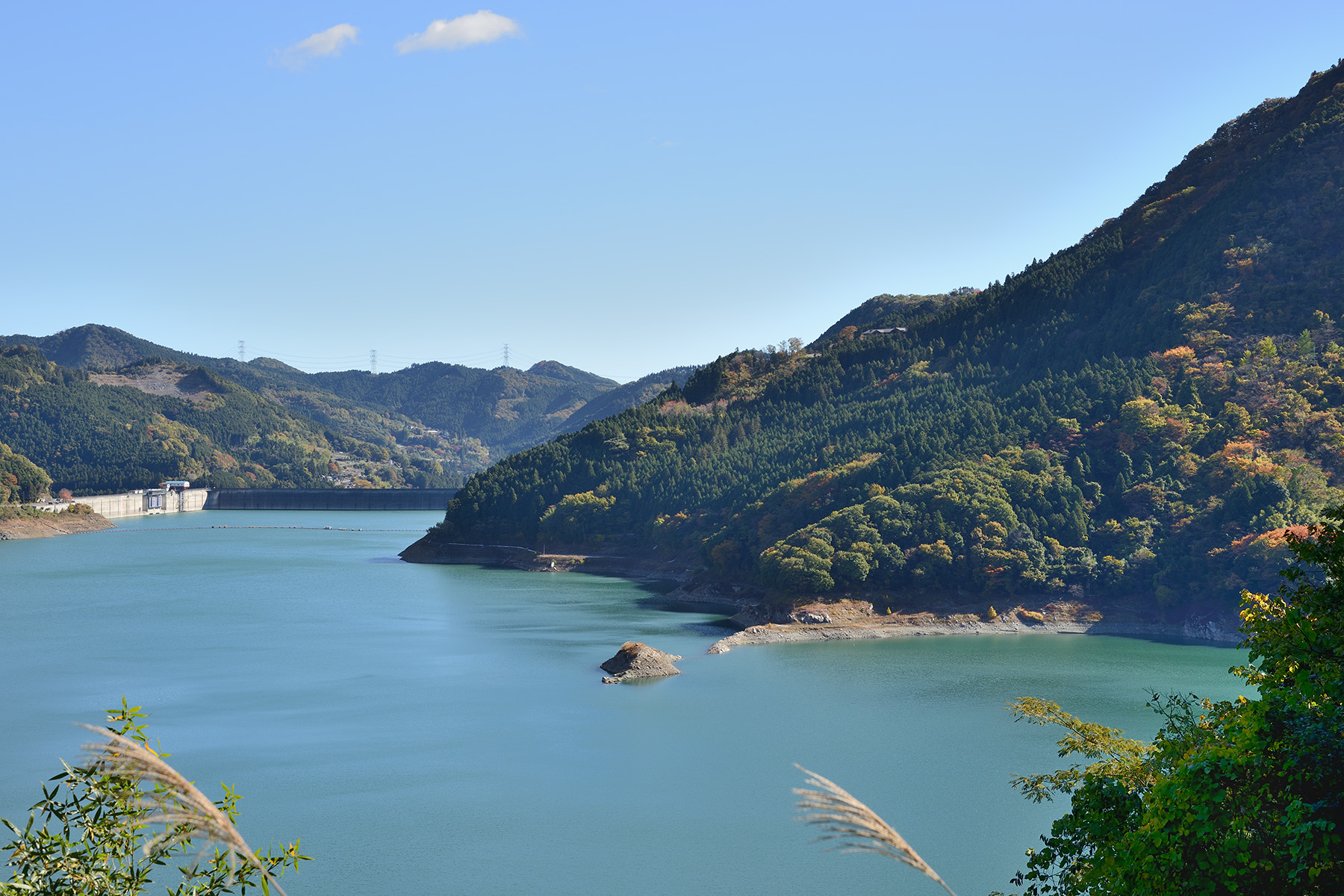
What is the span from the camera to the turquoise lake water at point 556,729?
112ft

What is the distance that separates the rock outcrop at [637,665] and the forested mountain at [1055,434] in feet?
65.6

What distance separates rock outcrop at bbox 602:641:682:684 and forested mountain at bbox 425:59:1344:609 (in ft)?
65.6

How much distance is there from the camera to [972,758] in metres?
44.8

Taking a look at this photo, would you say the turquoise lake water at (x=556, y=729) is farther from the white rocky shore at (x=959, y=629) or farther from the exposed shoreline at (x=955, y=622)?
the exposed shoreline at (x=955, y=622)

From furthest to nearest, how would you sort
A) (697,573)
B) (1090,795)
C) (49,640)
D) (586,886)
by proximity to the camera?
(697,573), (49,640), (586,886), (1090,795)

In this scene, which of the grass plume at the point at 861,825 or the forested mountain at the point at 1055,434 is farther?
the forested mountain at the point at 1055,434

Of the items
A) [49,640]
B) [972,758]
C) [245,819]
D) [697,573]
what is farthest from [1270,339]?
[49,640]

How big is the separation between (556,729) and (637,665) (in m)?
11.3

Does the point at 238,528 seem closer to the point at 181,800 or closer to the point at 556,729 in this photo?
the point at 556,729

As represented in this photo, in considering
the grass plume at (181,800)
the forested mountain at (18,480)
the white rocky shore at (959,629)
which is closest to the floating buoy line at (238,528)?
the forested mountain at (18,480)

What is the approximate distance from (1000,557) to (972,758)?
37.1 metres

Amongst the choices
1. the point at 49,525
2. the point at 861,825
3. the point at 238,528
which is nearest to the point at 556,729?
the point at 861,825

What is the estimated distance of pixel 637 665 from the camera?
6169 centimetres

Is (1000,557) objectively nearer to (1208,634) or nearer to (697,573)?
(1208,634)
